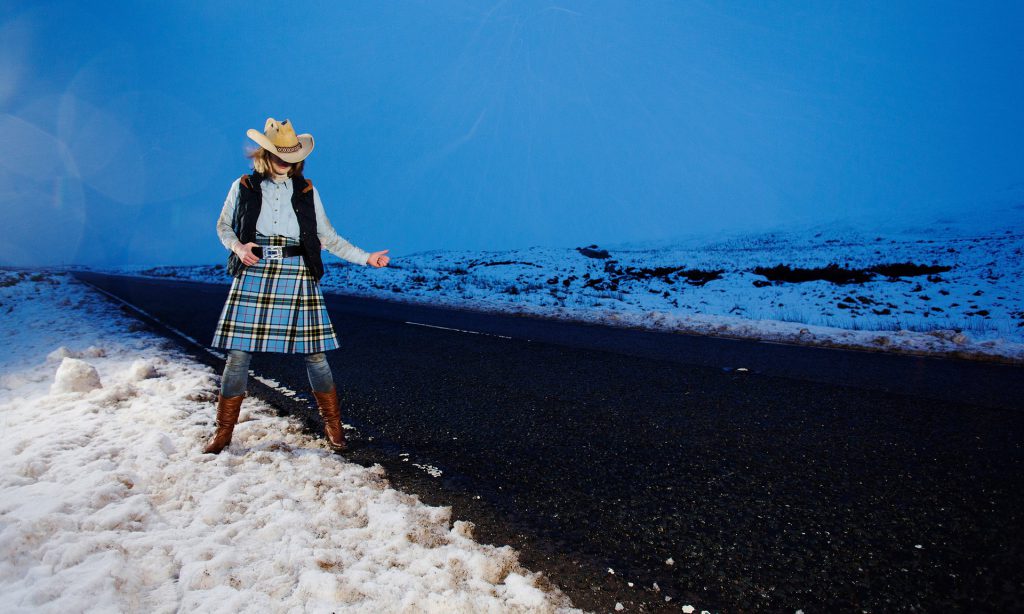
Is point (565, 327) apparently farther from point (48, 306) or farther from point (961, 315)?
point (48, 306)

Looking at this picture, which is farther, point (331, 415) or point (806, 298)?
point (806, 298)

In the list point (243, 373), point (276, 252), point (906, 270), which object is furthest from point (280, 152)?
point (906, 270)

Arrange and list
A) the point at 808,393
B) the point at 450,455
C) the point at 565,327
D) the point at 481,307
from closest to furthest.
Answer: the point at 450,455 < the point at 808,393 < the point at 565,327 < the point at 481,307

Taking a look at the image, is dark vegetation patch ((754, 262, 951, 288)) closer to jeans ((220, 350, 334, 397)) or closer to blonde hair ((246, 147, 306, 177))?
jeans ((220, 350, 334, 397))

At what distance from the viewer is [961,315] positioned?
12.2 m

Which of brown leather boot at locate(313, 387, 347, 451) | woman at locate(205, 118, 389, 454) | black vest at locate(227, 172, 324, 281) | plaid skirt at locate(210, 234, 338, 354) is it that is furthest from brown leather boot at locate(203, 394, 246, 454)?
black vest at locate(227, 172, 324, 281)

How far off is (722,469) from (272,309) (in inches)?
115

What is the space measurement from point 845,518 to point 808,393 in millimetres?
2612

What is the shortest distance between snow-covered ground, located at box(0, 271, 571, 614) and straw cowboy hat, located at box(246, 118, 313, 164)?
1.81m

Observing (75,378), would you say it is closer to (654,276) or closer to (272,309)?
(272,309)

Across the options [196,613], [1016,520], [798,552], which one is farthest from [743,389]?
[196,613]

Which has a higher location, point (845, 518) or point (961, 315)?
point (961, 315)

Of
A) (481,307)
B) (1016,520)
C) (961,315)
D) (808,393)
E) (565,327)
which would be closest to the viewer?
(1016,520)

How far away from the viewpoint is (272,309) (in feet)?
10.4
